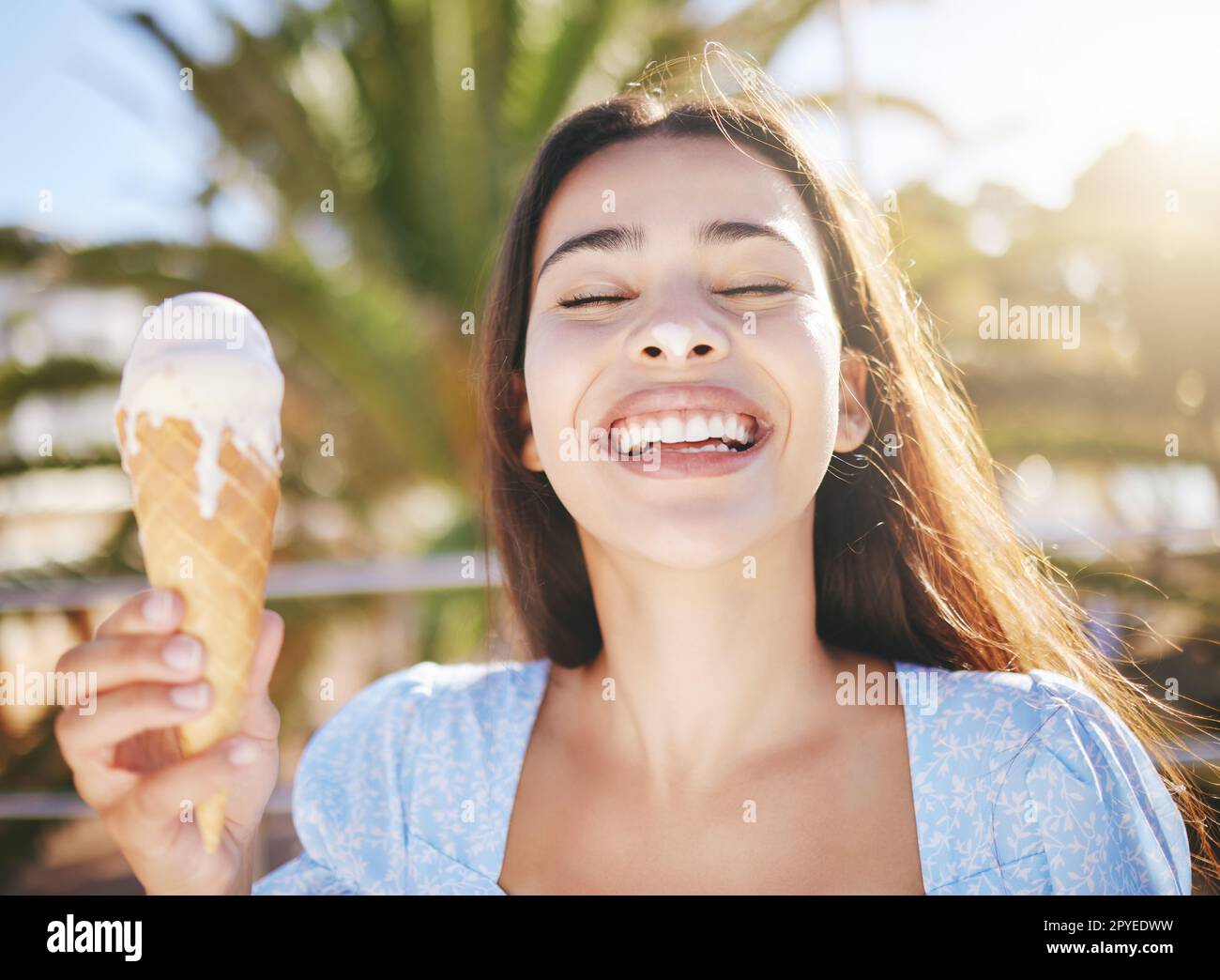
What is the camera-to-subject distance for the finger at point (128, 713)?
1.24 m

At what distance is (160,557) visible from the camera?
1415 mm

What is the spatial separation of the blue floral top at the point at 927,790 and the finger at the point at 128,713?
0.48 m

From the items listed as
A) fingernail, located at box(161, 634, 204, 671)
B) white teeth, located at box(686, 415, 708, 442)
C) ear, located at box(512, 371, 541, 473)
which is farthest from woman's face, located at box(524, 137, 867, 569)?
fingernail, located at box(161, 634, 204, 671)

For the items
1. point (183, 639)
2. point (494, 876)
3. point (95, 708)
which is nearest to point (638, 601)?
point (494, 876)

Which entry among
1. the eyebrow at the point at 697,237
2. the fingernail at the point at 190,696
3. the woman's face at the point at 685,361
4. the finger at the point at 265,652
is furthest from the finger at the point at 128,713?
the eyebrow at the point at 697,237

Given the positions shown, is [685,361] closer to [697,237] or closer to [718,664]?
[697,237]

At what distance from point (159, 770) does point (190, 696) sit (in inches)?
6.1

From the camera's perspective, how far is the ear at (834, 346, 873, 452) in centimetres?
167

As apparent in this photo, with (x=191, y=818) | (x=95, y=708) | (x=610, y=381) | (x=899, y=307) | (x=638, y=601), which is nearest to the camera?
(x=95, y=708)

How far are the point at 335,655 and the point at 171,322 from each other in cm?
596

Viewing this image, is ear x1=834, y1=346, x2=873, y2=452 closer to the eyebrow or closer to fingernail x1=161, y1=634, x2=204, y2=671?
the eyebrow

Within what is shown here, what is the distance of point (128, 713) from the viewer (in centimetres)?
124

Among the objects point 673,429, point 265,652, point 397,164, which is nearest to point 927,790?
point 673,429
